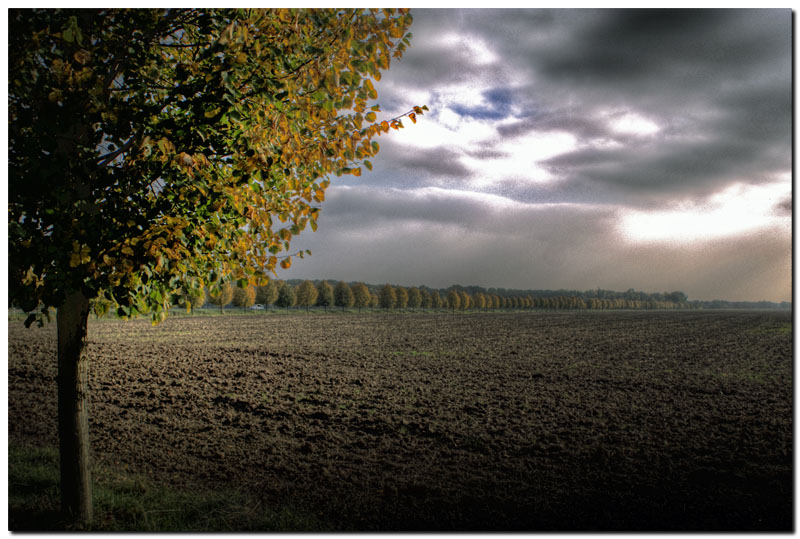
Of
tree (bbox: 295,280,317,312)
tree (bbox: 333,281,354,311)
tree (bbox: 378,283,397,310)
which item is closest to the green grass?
tree (bbox: 295,280,317,312)

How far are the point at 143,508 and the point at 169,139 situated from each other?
4.49 m

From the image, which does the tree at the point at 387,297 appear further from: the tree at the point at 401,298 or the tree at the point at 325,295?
the tree at the point at 325,295

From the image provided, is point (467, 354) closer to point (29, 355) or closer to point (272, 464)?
point (272, 464)

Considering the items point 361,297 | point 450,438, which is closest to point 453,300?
point 361,297

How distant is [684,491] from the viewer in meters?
6.68

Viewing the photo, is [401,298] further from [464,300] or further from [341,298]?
[464,300]

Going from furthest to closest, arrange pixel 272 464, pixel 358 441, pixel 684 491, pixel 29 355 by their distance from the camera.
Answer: pixel 29 355
pixel 358 441
pixel 272 464
pixel 684 491

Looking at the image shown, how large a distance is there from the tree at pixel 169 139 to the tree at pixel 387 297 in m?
109

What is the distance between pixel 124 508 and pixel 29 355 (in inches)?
661

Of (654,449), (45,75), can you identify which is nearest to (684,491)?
(654,449)

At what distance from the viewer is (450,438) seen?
8984 mm

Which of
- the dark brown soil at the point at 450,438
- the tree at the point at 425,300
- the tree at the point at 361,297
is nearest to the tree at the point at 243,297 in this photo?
the tree at the point at 361,297

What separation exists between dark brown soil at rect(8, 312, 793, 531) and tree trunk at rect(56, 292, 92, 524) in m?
1.86

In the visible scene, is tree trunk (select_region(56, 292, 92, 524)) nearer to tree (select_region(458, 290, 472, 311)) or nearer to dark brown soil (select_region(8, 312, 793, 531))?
dark brown soil (select_region(8, 312, 793, 531))
